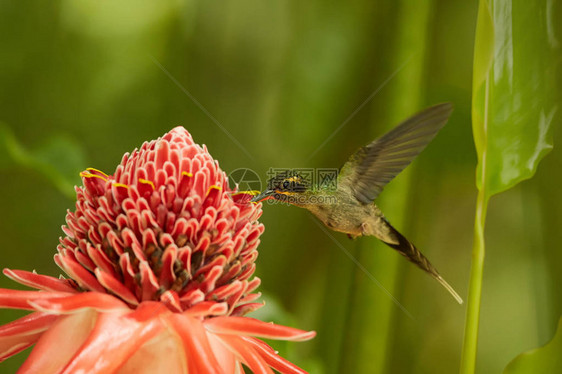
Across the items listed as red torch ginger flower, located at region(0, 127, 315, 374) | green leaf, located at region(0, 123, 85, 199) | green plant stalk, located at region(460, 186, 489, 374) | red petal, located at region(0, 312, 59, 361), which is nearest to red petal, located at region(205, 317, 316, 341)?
red torch ginger flower, located at region(0, 127, 315, 374)

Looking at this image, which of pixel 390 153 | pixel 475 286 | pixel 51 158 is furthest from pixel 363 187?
pixel 51 158

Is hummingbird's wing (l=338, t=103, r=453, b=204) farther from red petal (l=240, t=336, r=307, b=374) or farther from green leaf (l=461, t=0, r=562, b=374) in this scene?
red petal (l=240, t=336, r=307, b=374)

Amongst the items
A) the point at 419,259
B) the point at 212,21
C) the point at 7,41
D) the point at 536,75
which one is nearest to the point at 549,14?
the point at 536,75

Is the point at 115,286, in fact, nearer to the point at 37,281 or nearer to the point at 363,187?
the point at 37,281

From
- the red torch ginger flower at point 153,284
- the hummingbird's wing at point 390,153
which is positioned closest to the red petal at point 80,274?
the red torch ginger flower at point 153,284

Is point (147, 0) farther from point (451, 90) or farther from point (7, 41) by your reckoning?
point (451, 90)

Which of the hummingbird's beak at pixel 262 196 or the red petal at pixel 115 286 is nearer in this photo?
the red petal at pixel 115 286

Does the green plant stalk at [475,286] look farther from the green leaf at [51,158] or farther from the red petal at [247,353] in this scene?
the green leaf at [51,158]
